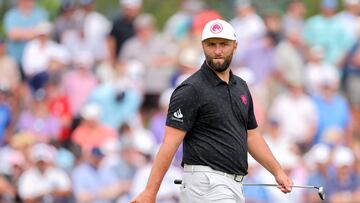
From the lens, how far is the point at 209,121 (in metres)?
7.76

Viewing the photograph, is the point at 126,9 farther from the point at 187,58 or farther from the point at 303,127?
the point at 303,127

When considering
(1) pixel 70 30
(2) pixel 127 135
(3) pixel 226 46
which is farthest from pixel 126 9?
(3) pixel 226 46

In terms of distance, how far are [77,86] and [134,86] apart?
33.6 inches

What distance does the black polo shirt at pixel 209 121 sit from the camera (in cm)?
766

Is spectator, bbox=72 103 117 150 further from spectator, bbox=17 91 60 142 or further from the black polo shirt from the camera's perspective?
the black polo shirt

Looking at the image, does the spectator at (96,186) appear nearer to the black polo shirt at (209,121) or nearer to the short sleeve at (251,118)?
the short sleeve at (251,118)

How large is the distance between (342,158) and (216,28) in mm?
7252

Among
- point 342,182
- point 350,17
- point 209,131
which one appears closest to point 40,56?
point 350,17

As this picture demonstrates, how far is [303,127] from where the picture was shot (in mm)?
15664

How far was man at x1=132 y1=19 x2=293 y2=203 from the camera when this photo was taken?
765cm

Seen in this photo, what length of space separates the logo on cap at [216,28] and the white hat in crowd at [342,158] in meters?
7.23

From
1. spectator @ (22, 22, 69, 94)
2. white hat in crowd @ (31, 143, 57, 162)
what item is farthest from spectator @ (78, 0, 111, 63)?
white hat in crowd @ (31, 143, 57, 162)

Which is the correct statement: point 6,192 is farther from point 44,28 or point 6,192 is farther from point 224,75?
point 224,75

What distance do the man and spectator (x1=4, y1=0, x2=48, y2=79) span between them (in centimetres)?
901
